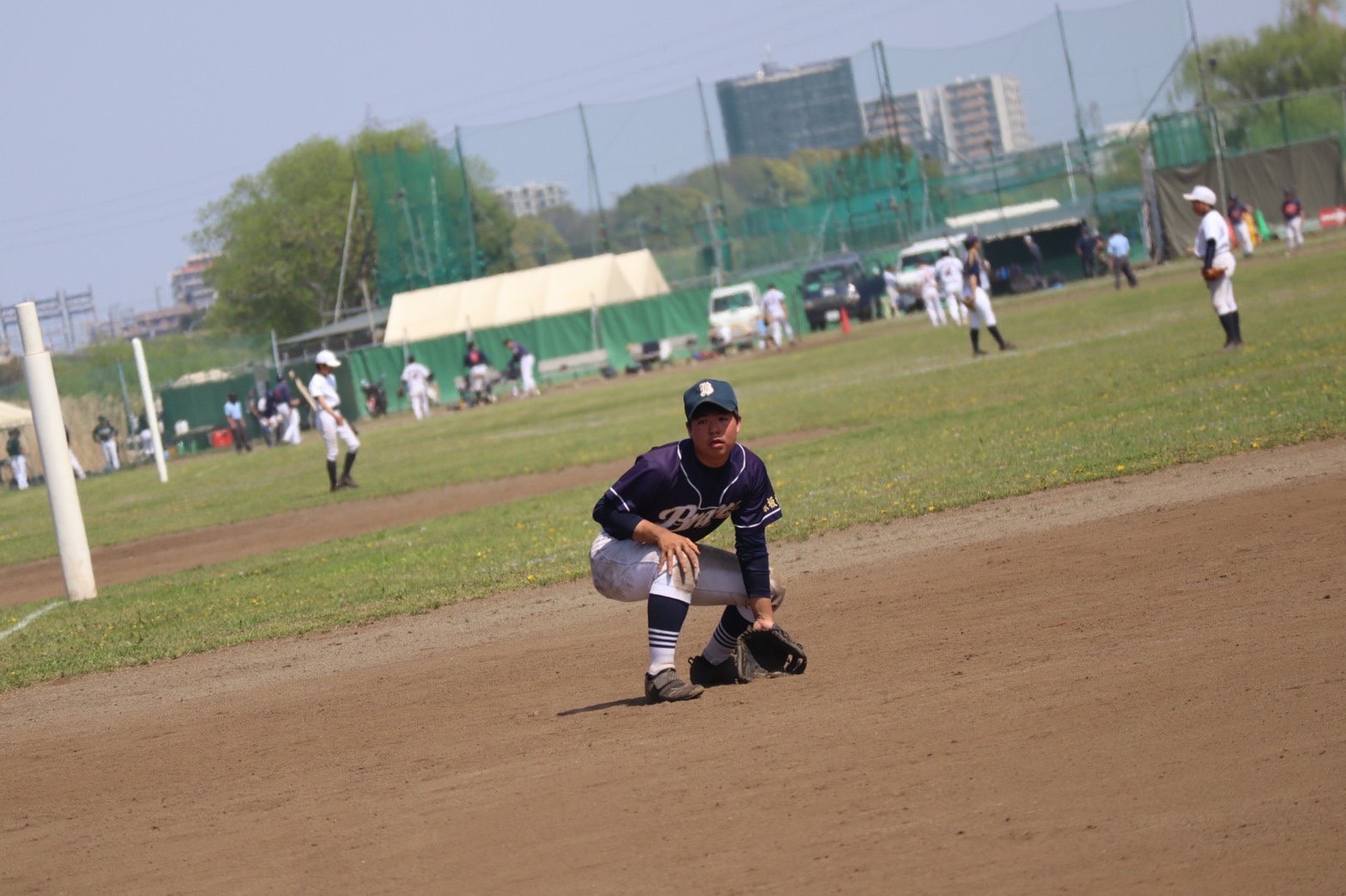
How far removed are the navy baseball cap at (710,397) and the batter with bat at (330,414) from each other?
49.9ft

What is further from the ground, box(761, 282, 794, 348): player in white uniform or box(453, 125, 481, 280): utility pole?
box(453, 125, 481, 280): utility pole

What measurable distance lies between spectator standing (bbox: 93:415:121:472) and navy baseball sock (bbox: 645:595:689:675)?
4265 cm

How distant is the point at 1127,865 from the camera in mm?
4062

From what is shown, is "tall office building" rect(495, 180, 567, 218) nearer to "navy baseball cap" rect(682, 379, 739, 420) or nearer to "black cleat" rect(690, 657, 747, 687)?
"black cleat" rect(690, 657, 747, 687)

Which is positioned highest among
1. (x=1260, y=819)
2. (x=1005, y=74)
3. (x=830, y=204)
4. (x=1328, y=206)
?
(x=1005, y=74)

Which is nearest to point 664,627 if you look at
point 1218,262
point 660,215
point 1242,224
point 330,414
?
point 1218,262

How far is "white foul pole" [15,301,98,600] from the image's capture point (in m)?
13.5

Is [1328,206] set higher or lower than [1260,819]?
higher

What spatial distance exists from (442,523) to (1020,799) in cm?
1211

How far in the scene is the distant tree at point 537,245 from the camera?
63750mm

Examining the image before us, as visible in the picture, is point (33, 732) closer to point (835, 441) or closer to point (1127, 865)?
point (1127, 865)

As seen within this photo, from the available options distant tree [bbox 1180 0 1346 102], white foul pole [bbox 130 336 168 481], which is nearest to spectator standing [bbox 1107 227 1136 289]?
white foul pole [bbox 130 336 168 481]

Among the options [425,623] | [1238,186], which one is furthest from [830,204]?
[425,623]

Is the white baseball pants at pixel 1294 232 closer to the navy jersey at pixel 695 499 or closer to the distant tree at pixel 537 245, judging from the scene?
the distant tree at pixel 537 245
